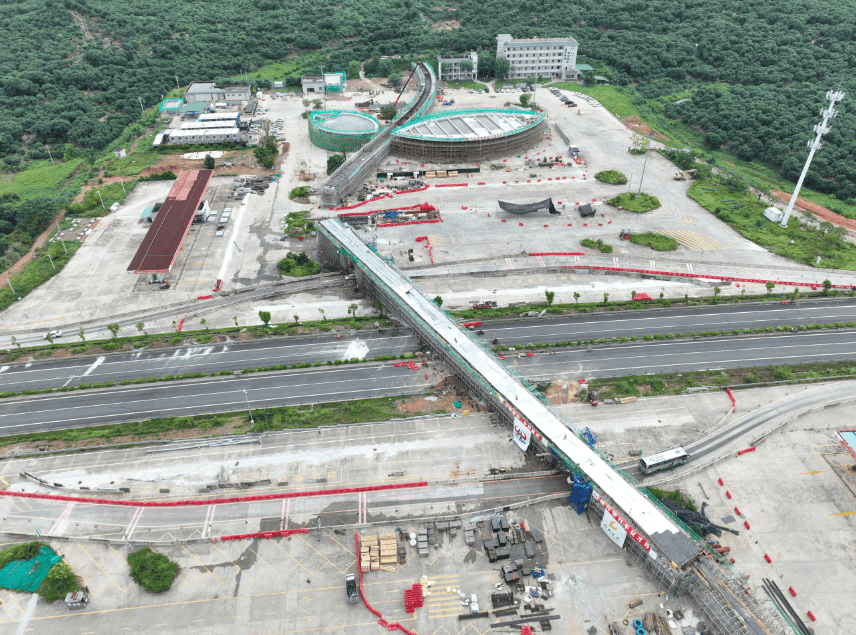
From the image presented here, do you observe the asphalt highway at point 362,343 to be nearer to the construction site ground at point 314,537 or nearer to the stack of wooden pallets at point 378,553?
the construction site ground at point 314,537

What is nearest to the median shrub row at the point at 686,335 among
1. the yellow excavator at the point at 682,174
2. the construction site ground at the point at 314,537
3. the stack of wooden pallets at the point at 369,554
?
the construction site ground at the point at 314,537

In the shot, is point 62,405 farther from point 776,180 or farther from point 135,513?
point 776,180

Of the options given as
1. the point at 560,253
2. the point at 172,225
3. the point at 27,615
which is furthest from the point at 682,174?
the point at 27,615

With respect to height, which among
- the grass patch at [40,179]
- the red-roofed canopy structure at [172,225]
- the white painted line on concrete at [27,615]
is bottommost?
the white painted line on concrete at [27,615]

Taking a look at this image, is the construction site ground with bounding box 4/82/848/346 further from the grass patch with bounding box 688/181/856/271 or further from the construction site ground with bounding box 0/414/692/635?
the construction site ground with bounding box 0/414/692/635

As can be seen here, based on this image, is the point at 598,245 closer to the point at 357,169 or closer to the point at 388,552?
the point at 357,169

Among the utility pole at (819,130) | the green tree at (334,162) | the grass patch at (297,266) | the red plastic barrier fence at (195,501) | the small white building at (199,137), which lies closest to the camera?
the red plastic barrier fence at (195,501)

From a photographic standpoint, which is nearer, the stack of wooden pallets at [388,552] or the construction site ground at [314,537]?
the construction site ground at [314,537]
